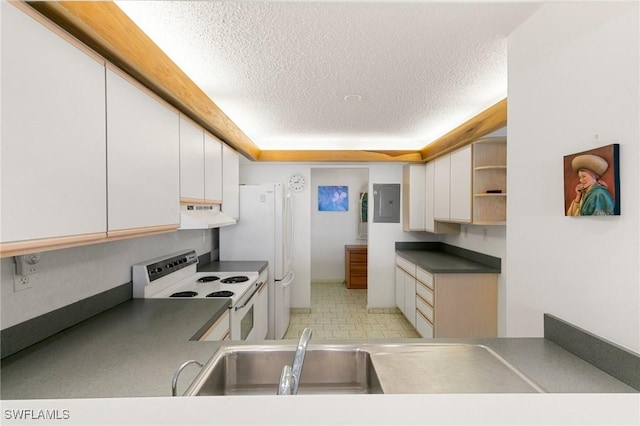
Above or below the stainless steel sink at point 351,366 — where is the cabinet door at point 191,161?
above

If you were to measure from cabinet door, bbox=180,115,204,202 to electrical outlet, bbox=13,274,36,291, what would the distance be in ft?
2.84

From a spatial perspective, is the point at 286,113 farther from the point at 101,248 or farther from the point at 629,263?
the point at 629,263

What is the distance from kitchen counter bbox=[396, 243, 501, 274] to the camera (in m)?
2.87

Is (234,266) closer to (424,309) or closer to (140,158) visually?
(140,158)

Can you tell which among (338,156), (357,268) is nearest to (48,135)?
(338,156)

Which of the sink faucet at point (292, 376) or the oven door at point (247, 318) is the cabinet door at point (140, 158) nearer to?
the oven door at point (247, 318)

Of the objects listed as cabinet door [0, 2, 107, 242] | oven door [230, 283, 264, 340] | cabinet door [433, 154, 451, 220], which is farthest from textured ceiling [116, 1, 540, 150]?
oven door [230, 283, 264, 340]

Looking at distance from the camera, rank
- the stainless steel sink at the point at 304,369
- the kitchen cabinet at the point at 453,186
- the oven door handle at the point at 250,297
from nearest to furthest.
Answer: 1. the stainless steel sink at the point at 304,369
2. the oven door handle at the point at 250,297
3. the kitchen cabinet at the point at 453,186

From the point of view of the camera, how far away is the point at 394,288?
4.30 m

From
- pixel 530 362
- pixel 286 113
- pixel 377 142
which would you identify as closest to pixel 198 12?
pixel 286 113

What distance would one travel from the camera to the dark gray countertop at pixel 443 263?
285 cm

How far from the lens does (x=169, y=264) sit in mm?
2250

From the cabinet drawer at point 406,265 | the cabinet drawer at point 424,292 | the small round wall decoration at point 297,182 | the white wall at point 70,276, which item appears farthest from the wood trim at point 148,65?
the cabinet drawer at point 424,292

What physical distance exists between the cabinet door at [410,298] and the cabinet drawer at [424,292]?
14 centimetres
